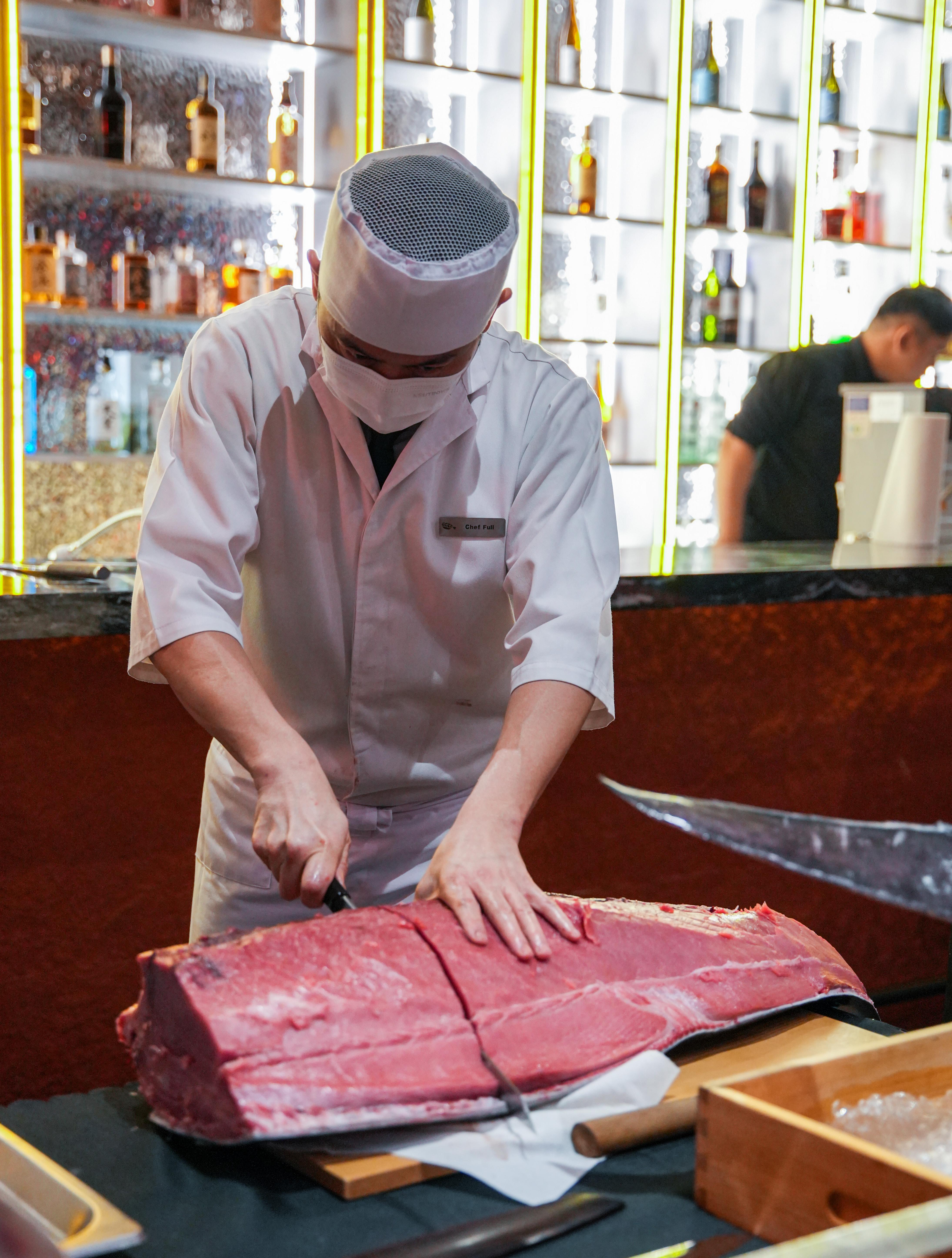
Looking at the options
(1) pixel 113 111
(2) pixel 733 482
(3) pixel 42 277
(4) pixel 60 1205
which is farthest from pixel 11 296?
(4) pixel 60 1205

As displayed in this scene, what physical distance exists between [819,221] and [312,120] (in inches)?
79.7

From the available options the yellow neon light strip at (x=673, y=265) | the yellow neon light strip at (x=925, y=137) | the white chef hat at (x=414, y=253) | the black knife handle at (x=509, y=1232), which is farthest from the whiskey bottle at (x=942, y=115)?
the black knife handle at (x=509, y=1232)

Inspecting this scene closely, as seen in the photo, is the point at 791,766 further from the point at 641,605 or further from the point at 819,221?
the point at 819,221

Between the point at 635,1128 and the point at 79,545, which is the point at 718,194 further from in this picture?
the point at 635,1128

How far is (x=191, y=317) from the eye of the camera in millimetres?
3719

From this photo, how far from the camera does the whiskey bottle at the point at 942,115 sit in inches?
202

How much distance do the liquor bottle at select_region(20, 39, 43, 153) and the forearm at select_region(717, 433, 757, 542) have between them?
2.07 m

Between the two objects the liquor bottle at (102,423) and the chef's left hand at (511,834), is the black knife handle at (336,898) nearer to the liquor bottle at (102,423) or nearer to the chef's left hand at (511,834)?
the chef's left hand at (511,834)

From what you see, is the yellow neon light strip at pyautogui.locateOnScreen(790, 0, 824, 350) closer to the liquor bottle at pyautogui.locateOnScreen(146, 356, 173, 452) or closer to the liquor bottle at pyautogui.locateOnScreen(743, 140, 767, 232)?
the liquor bottle at pyautogui.locateOnScreen(743, 140, 767, 232)

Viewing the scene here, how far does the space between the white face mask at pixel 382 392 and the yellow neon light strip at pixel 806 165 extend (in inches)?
137

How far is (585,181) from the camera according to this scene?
4395 mm

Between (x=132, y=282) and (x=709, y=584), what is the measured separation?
6.79 feet

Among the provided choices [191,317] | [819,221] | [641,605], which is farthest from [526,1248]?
[819,221]

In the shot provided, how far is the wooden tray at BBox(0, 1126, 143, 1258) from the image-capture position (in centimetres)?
74
